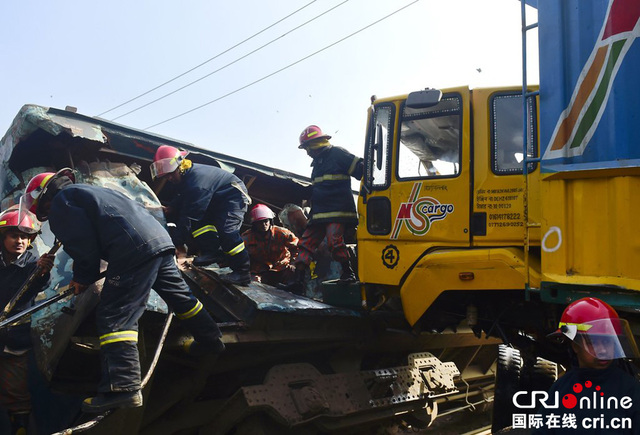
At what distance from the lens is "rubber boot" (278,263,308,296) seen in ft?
19.8

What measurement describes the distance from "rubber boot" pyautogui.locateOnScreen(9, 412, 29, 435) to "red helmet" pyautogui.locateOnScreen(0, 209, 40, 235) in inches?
54.2

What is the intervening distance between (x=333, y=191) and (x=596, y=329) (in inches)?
136

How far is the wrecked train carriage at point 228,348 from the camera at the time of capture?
13.4ft

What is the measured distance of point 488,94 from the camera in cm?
466

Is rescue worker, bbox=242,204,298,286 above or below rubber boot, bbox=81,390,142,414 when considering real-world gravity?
above

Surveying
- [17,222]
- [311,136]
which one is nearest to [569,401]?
[311,136]

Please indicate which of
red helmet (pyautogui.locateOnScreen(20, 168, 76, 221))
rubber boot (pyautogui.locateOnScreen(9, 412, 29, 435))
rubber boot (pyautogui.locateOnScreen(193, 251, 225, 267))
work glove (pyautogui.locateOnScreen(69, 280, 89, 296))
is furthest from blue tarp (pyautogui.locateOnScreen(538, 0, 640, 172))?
rubber boot (pyautogui.locateOnScreen(9, 412, 29, 435))

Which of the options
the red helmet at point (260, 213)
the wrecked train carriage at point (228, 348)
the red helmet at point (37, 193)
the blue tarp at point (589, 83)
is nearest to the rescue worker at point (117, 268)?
the red helmet at point (37, 193)

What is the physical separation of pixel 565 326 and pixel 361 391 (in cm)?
288

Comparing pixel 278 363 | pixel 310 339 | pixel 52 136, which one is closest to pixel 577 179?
pixel 310 339

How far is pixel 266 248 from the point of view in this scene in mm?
6918

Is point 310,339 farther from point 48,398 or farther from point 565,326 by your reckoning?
point 565,326

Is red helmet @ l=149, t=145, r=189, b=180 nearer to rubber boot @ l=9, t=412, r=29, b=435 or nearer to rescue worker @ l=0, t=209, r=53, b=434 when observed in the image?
rescue worker @ l=0, t=209, r=53, b=434

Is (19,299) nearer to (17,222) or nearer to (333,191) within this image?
(17,222)
